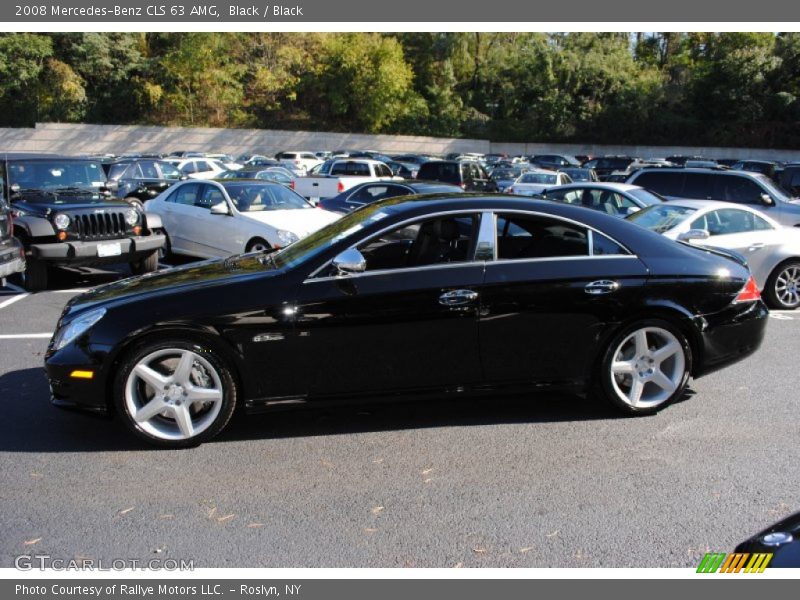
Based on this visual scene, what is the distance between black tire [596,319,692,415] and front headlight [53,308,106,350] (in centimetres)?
344

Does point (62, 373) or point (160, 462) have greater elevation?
point (62, 373)

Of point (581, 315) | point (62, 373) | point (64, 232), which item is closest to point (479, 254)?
point (581, 315)

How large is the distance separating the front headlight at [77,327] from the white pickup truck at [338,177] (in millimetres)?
14531

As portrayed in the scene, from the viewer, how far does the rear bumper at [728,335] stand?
17.4ft

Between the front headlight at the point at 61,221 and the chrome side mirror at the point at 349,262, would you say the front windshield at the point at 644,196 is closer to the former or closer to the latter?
the chrome side mirror at the point at 349,262

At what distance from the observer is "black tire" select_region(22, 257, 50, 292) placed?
1007 cm

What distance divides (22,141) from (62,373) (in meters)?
55.5

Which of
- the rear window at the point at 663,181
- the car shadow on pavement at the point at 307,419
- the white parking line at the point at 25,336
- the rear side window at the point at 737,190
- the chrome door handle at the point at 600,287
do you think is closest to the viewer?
the car shadow on pavement at the point at 307,419

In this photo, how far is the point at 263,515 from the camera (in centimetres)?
388

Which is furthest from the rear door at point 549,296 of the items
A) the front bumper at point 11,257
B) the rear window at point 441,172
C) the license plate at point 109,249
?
the rear window at point 441,172

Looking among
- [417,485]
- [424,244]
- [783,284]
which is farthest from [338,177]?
[417,485]

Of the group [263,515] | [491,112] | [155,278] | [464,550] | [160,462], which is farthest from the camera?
[491,112]

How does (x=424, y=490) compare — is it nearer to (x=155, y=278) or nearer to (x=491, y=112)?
(x=155, y=278)

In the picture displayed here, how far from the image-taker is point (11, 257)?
9.03m
